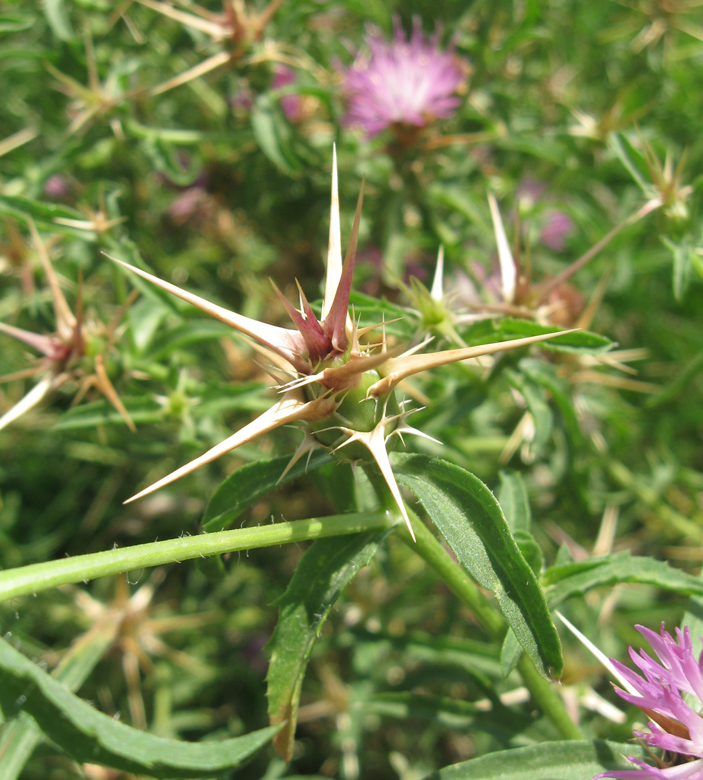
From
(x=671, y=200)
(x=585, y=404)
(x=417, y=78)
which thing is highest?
(x=417, y=78)

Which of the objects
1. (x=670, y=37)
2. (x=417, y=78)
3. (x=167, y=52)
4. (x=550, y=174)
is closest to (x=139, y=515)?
(x=167, y=52)

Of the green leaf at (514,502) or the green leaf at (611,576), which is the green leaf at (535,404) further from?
the green leaf at (611,576)

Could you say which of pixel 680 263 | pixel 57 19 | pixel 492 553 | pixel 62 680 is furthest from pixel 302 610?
pixel 57 19

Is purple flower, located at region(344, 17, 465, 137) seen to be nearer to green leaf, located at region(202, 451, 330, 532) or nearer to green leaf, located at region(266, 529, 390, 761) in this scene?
green leaf, located at region(202, 451, 330, 532)

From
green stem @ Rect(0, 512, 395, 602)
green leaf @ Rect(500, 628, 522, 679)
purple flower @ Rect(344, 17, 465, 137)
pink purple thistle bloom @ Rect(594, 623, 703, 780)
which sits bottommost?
green leaf @ Rect(500, 628, 522, 679)

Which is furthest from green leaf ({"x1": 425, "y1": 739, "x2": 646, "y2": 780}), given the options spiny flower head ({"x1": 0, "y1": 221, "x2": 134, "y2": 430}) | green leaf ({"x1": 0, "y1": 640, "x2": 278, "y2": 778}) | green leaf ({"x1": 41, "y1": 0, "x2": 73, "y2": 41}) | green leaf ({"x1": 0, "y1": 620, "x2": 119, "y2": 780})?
green leaf ({"x1": 41, "y1": 0, "x2": 73, "y2": 41})

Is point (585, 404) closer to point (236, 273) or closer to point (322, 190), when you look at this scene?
point (322, 190)

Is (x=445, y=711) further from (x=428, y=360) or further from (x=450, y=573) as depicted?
(x=428, y=360)
